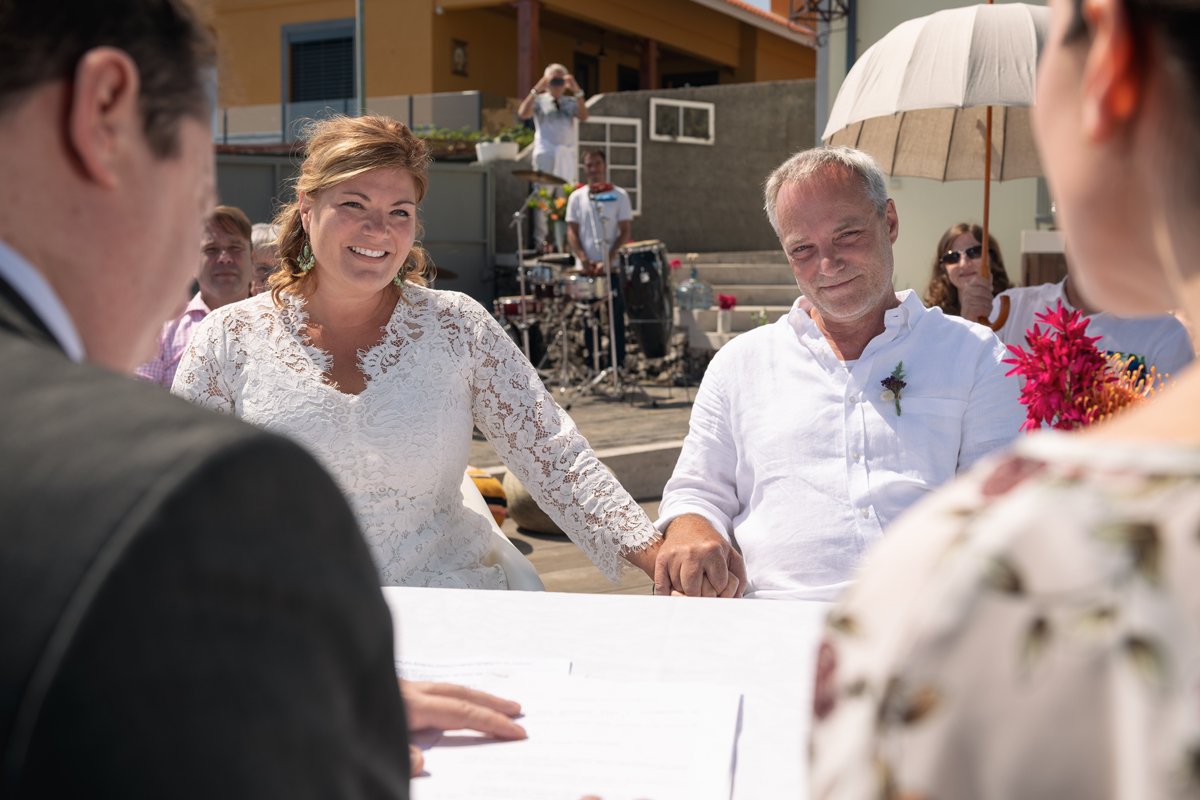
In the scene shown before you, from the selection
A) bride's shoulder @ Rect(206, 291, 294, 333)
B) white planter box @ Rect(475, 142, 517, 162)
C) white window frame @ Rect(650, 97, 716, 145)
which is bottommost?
bride's shoulder @ Rect(206, 291, 294, 333)

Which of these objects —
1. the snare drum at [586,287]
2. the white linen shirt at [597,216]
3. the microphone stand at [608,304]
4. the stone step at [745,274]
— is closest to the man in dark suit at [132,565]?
the microphone stand at [608,304]

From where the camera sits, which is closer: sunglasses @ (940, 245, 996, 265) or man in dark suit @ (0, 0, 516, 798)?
man in dark suit @ (0, 0, 516, 798)

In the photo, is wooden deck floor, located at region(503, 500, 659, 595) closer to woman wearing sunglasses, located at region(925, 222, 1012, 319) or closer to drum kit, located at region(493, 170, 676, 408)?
woman wearing sunglasses, located at region(925, 222, 1012, 319)

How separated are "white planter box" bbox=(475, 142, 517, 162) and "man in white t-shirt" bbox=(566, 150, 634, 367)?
2979 mm

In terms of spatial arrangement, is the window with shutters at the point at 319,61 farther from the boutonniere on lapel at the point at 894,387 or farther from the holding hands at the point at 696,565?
the holding hands at the point at 696,565

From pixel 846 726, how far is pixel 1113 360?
1833 mm

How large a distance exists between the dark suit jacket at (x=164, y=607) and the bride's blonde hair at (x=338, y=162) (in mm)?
2608

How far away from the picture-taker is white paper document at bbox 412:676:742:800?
1.48 m

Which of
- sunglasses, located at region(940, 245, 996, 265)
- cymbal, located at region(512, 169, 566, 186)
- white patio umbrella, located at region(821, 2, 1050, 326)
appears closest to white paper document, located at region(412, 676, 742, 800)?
white patio umbrella, located at region(821, 2, 1050, 326)

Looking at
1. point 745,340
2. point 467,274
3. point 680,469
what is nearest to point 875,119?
point 745,340

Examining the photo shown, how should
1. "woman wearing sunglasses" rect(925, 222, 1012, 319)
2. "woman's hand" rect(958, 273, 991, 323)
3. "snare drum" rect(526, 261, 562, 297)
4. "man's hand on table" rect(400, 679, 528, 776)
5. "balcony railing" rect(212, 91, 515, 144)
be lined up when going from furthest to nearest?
"balcony railing" rect(212, 91, 515, 144) < "snare drum" rect(526, 261, 562, 297) < "woman wearing sunglasses" rect(925, 222, 1012, 319) < "woman's hand" rect(958, 273, 991, 323) < "man's hand on table" rect(400, 679, 528, 776)

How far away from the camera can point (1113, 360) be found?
2.33 metres

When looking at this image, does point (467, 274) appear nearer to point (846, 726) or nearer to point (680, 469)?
point (680, 469)

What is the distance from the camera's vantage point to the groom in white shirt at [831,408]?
10.3ft
